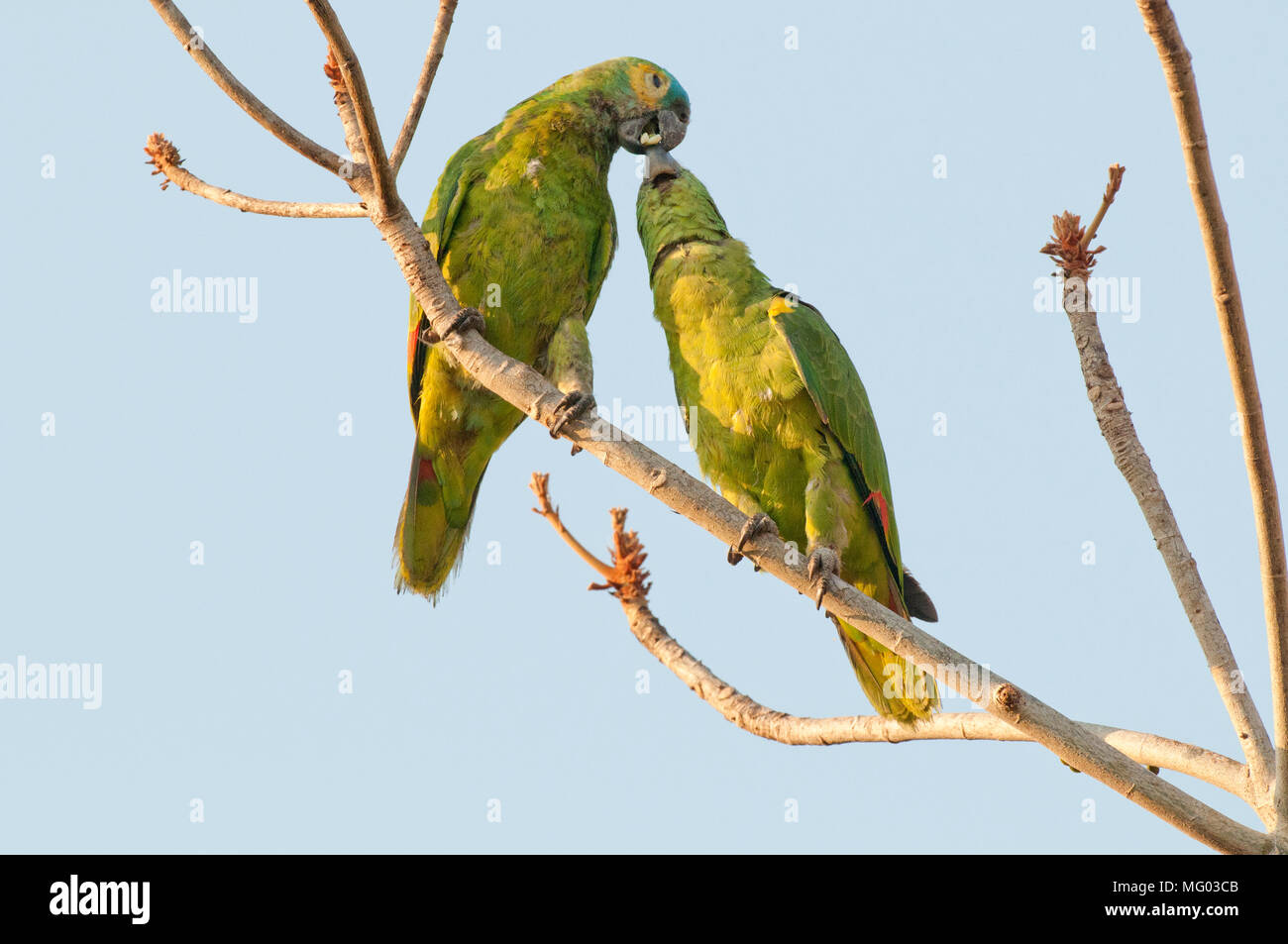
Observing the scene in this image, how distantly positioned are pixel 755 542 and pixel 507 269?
2356mm

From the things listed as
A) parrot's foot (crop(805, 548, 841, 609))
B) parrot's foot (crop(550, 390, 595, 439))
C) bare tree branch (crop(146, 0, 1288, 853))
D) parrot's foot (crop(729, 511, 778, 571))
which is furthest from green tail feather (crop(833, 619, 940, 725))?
parrot's foot (crop(550, 390, 595, 439))

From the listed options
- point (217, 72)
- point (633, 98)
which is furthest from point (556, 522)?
point (633, 98)

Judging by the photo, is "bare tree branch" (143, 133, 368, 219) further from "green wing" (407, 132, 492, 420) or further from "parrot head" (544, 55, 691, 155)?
"parrot head" (544, 55, 691, 155)

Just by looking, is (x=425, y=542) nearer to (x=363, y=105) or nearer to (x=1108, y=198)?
(x=363, y=105)

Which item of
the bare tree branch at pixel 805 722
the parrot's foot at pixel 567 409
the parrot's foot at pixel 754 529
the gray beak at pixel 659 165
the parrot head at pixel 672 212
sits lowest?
the bare tree branch at pixel 805 722

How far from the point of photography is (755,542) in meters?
5.46

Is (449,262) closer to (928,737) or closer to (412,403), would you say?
(412,403)

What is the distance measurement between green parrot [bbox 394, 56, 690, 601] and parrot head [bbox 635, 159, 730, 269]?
0.26 metres

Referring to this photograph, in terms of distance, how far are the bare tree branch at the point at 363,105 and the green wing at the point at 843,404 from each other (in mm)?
2374

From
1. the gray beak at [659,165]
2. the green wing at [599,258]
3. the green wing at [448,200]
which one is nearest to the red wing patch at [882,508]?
the green wing at [599,258]

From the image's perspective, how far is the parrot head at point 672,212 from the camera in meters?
6.81

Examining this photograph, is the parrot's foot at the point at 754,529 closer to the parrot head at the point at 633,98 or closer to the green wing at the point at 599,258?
the green wing at the point at 599,258
